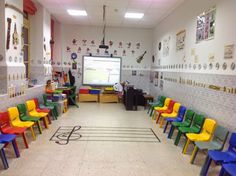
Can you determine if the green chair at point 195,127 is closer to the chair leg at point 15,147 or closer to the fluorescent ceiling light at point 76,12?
the chair leg at point 15,147

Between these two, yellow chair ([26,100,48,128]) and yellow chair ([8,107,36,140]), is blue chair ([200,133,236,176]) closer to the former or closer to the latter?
yellow chair ([8,107,36,140])

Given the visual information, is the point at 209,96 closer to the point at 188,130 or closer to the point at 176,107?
the point at 188,130

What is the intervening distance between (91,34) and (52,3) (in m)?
3.48

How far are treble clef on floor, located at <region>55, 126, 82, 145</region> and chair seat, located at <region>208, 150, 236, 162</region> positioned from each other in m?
2.75

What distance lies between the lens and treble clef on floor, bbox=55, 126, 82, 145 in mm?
4715

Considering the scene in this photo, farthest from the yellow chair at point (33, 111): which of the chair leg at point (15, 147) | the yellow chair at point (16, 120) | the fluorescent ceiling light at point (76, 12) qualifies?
the fluorescent ceiling light at point (76, 12)

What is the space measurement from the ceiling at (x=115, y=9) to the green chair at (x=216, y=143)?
151 inches

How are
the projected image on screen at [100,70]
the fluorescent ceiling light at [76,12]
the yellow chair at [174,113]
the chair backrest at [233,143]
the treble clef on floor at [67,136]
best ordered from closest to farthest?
the chair backrest at [233,143]
the treble clef on floor at [67,136]
the yellow chair at [174,113]
the fluorescent ceiling light at [76,12]
the projected image on screen at [100,70]

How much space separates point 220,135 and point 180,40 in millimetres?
3260

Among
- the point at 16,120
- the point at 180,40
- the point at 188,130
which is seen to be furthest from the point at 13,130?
the point at 180,40

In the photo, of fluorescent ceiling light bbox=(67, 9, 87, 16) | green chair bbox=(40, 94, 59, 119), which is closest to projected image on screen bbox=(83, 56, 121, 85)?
fluorescent ceiling light bbox=(67, 9, 87, 16)

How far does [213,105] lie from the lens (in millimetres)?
4277

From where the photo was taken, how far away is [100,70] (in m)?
10.5

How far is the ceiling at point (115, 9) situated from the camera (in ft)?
21.4
